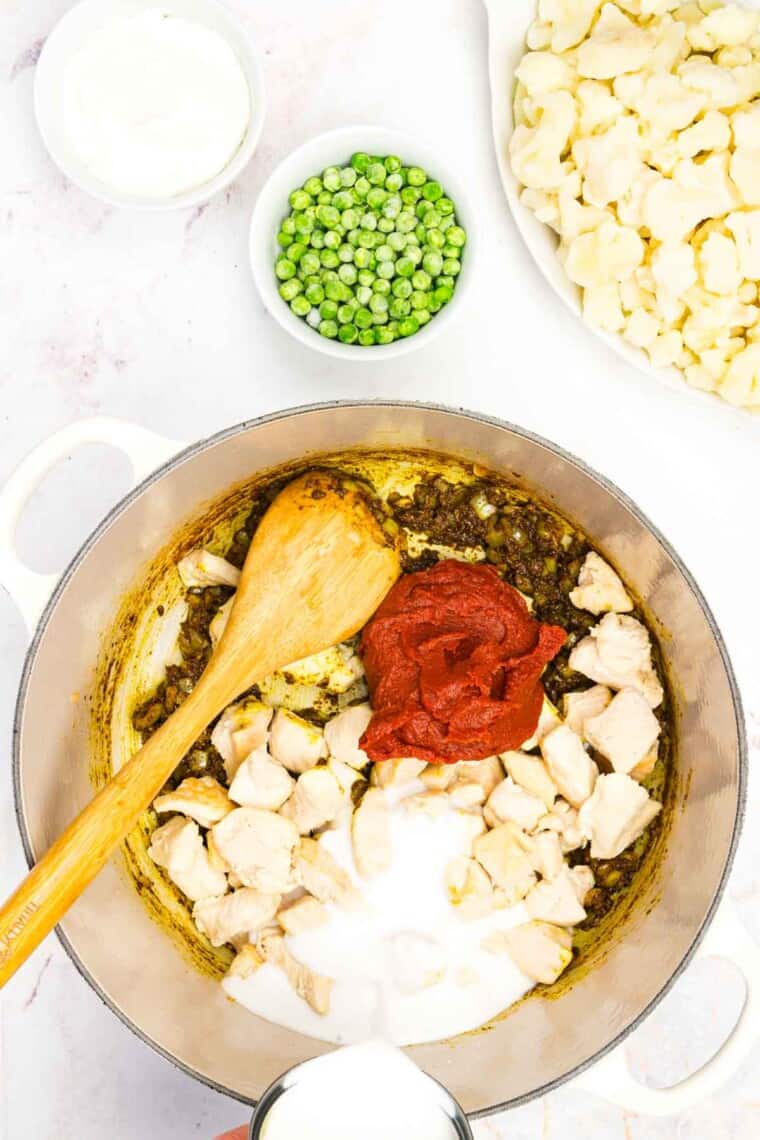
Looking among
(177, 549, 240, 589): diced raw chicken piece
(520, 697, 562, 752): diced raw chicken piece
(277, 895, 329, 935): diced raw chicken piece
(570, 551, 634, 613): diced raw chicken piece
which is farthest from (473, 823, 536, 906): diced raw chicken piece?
(177, 549, 240, 589): diced raw chicken piece

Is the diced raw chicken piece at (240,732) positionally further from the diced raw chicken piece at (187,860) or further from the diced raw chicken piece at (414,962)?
the diced raw chicken piece at (414,962)

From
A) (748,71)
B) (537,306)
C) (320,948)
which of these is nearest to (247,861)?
(320,948)

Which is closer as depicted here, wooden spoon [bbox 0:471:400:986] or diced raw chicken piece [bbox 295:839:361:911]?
wooden spoon [bbox 0:471:400:986]

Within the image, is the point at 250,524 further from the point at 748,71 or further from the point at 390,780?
the point at 748,71

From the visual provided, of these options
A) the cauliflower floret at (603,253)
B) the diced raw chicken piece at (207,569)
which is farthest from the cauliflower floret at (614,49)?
the diced raw chicken piece at (207,569)

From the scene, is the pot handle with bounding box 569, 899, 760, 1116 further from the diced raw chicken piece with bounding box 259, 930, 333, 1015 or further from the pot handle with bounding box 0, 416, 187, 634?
the pot handle with bounding box 0, 416, 187, 634

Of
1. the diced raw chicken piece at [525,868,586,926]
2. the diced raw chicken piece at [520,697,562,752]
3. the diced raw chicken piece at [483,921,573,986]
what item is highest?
the diced raw chicken piece at [520,697,562,752]

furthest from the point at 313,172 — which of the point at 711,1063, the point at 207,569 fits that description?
the point at 711,1063
